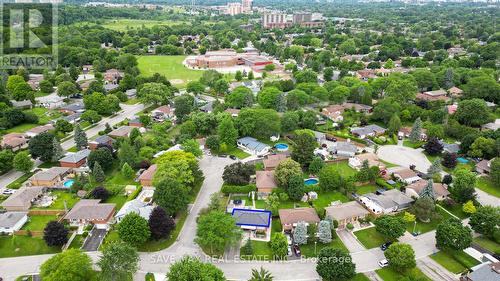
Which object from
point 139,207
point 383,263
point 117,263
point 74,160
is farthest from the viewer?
point 74,160

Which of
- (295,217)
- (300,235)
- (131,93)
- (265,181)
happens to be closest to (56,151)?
(265,181)

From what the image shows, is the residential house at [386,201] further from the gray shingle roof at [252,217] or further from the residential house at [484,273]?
the gray shingle roof at [252,217]

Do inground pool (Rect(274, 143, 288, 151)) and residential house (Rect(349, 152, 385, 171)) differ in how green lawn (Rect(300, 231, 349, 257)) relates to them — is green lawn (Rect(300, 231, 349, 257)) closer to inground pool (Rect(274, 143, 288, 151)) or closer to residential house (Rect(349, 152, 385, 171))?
residential house (Rect(349, 152, 385, 171))

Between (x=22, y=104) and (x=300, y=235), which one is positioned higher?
(x=22, y=104)

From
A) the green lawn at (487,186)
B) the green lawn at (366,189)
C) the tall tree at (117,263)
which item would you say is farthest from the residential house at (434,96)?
the tall tree at (117,263)

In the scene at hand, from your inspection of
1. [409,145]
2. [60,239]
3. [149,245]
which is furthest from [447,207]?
[60,239]

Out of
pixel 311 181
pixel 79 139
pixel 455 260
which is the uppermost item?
pixel 79 139

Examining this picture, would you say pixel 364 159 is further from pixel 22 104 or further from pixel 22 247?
pixel 22 104
